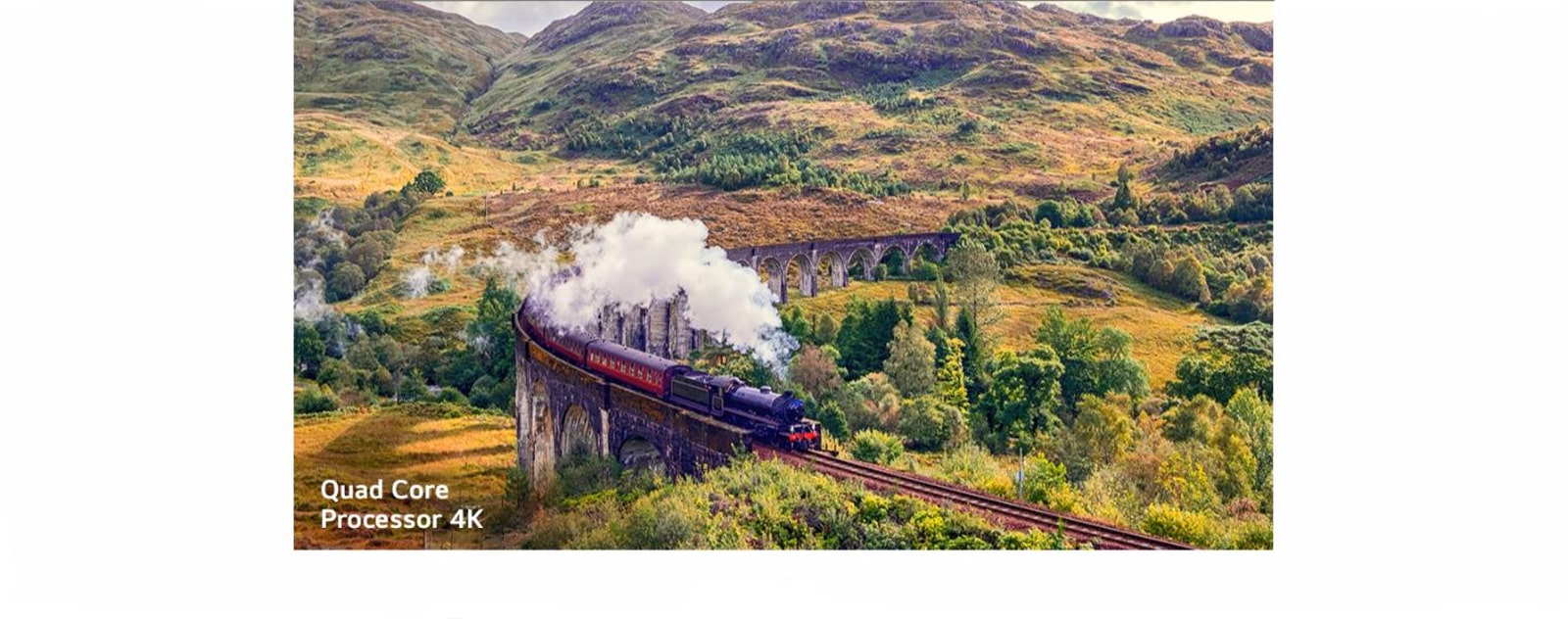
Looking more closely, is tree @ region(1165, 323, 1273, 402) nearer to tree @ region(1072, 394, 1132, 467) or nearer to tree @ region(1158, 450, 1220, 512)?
tree @ region(1072, 394, 1132, 467)

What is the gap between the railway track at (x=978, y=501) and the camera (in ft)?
49.7

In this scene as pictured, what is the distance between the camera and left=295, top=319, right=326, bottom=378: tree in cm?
2066

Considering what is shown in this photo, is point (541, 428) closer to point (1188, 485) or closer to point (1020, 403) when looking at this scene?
point (1020, 403)

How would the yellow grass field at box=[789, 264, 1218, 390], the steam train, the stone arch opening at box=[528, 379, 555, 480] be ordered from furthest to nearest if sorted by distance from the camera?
the stone arch opening at box=[528, 379, 555, 480], the yellow grass field at box=[789, 264, 1218, 390], the steam train

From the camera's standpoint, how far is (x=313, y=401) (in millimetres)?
20438

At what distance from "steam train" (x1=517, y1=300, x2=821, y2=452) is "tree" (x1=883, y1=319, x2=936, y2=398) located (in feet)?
7.98

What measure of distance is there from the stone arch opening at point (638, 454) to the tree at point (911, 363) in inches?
159

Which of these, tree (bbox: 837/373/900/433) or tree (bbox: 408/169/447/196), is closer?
tree (bbox: 837/373/900/433)

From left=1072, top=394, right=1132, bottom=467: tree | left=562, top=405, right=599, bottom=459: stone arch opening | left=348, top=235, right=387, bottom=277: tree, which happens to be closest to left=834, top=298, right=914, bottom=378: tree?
left=1072, top=394, right=1132, bottom=467: tree

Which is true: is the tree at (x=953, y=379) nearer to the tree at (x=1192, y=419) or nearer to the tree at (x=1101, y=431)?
the tree at (x=1101, y=431)

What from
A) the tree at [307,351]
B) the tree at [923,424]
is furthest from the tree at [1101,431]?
the tree at [307,351]

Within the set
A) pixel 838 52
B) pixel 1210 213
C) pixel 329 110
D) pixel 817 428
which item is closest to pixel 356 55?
pixel 329 110

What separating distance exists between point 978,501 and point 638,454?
5.36 metres

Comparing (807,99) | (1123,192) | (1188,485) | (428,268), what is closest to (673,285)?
(428,268)
